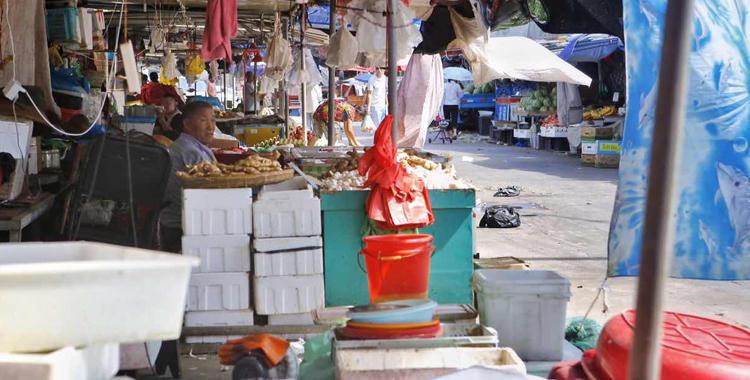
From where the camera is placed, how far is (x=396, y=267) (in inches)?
170

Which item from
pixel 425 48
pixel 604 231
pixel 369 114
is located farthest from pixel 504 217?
pixel 369 114

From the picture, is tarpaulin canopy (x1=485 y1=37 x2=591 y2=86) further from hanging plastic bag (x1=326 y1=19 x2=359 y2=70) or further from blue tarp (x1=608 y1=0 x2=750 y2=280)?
blue tarp (x1=608 y1=0 x2=750 y2=280)

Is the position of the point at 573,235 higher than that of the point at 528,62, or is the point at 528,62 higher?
the point at 528,62

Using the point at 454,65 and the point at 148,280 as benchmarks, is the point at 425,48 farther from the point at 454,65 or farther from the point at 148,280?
the point at 454,65


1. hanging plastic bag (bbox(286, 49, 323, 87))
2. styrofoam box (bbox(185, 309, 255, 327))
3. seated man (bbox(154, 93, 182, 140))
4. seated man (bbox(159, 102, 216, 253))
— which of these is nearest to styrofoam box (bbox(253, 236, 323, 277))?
styrofoam box (bbox(185, 309, 255, 327))

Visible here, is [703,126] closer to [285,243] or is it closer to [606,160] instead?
[285,243]

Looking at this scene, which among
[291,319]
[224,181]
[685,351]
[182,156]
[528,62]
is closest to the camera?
[685,351]

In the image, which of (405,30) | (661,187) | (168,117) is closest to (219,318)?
(405,30)

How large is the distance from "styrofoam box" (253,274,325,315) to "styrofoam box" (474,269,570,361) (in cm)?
170

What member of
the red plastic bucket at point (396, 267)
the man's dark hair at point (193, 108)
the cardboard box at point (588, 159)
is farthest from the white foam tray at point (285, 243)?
the cardboard box at point (588, 159)

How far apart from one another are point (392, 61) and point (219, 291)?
2491 millimetres

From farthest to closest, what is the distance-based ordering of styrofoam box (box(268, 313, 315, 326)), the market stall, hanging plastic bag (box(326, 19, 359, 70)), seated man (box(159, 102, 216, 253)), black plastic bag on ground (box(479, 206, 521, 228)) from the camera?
black plastic bag on ground (box(479, 206, 521, 228))
hanging plastic bag (box(326, 19, 359, 70))
seated man (box(159, 102, 216, 253))
styrofoam box (box(268, 313, 315, 326))
the market stall

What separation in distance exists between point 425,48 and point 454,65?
27.7 metres

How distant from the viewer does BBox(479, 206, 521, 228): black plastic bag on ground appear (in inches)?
474
